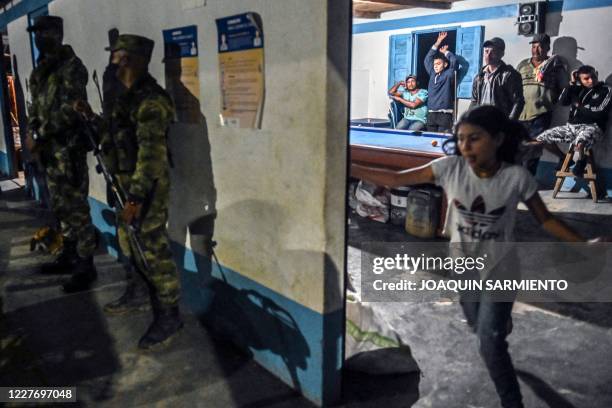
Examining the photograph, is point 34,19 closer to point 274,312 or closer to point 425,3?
point 274,312

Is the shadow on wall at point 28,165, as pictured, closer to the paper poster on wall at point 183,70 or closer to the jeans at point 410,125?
the paper poster on wall at point 183,70

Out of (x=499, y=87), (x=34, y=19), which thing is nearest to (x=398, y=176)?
(x=499, y=87)

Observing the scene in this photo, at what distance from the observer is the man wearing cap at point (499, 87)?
198cm

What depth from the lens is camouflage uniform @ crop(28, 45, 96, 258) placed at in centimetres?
398

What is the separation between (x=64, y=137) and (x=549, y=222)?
371 centimetres

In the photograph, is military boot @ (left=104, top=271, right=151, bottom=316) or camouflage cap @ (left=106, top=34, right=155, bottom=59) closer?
camouflage cap @ (left=106, top=34, right=155, bottom=59)

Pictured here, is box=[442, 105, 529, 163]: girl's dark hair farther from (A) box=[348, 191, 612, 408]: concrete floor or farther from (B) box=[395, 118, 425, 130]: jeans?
(B) box=[395, 118, 425, 130]: jeans

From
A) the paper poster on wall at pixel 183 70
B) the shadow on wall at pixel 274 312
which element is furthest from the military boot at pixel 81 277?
the paper poster on wall at pixel 183 70

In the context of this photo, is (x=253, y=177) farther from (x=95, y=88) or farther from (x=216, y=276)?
(x=95, y=88)

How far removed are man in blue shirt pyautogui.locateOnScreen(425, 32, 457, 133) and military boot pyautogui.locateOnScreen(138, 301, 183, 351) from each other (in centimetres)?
595

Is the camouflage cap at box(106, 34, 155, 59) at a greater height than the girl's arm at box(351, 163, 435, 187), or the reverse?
the camouflage cap at box(106, 34, 155, 59)

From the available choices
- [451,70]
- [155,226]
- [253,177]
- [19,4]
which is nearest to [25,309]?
[155,226]

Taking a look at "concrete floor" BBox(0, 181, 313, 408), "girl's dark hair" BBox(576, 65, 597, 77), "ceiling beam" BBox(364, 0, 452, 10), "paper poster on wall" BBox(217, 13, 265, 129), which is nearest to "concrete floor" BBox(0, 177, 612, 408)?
"concrete floor" BBox(0, 181, 313, 408)

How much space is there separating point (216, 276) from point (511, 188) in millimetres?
2119
